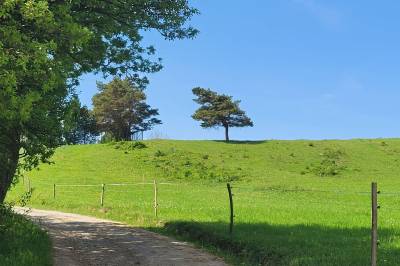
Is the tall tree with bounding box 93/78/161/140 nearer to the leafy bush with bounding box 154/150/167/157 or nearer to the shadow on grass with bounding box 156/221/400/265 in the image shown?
the leafy bush with bounding box 154/150/167/157

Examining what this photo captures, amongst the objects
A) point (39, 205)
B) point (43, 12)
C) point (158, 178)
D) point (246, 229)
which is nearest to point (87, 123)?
point (158, 178)

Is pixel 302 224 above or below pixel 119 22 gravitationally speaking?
below

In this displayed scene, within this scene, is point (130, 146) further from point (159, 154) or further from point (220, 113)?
point (220, 113)

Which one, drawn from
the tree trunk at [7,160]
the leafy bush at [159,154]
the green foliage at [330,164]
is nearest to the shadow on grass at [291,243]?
the tree trunk at [7,160]

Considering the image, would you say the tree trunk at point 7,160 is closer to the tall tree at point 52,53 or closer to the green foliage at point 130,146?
the tall tree at point 52,53

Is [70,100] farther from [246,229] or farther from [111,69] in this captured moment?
[246,229]

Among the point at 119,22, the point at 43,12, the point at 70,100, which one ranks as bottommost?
the point at 70,100

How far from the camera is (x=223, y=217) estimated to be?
22.6 meters

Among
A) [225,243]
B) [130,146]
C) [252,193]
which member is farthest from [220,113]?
[225,243]

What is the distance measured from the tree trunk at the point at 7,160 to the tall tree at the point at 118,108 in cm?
8638

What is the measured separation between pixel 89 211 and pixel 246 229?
1460 cm

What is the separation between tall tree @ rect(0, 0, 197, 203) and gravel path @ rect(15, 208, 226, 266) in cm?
280

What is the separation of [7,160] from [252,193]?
28.2 meters

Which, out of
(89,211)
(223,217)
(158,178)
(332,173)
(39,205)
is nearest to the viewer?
(223,217)
